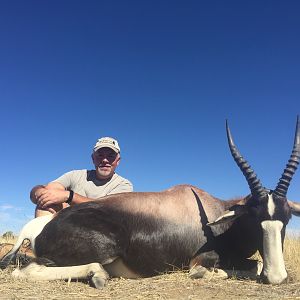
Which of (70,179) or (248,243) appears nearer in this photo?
(248,243)

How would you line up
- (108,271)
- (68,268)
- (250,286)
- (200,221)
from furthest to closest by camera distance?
(200,221) < (108,271) < (68,268) < (250,286)

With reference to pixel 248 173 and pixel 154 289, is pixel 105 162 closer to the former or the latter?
pixel 248 173

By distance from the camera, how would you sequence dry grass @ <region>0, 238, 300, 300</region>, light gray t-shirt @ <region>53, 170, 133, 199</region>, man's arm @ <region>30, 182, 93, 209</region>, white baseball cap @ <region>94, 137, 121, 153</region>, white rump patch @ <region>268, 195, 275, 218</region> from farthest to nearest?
white baseball cap @ <region>94, 137, 121, 153</region>, light gray t-shirt @ <region>53, 170, 133, 199</region>, man's arm @ <region>30, 182, 93, 209</region>, white rump patch @ <region>268, 195, 275, 218</region>, dry grass @ <region>0, 238, 300, 300</region>

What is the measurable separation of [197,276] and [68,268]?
1417 mm

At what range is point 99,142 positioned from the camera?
7773mm

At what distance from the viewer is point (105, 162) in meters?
7.66

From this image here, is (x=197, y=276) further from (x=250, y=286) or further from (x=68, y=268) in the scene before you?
(x=68, y=268)

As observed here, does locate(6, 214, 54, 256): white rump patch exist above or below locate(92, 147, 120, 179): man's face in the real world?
below

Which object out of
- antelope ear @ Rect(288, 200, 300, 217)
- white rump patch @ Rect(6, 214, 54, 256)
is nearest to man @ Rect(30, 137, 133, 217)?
white rump patch @ Rect(6, 214, 54, 256)

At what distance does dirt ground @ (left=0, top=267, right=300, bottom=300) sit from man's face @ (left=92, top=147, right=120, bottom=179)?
2.88m

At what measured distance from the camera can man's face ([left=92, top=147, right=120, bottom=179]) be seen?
7.62m

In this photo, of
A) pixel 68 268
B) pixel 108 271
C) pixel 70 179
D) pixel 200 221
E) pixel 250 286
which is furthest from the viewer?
pixel 70 179

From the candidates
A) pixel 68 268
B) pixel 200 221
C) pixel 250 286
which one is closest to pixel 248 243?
pixel 200 221

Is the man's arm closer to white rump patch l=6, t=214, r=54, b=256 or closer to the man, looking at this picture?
the man
